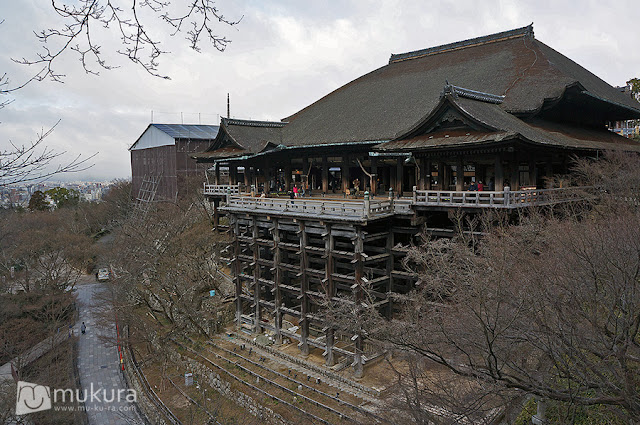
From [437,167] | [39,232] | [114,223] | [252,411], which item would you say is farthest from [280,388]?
[114,223]

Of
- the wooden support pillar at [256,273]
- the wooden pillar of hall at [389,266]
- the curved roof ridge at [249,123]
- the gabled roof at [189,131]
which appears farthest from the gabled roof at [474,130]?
the gabled roof at [189,131]

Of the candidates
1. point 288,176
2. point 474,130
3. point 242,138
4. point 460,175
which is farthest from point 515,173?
point 242,138

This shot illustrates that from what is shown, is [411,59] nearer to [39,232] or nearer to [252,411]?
[252,411]

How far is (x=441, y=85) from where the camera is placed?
1057 inches

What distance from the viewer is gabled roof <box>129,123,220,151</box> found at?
4741cm

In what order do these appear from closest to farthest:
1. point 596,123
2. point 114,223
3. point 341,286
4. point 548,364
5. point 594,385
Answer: point 594,385 → point 548,364 → point 341,286 → point 596,123 → point 114,223

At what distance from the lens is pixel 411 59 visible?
3369cm

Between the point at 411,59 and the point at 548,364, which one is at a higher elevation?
the point at 411,59

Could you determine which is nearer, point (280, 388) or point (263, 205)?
point (280, 388)

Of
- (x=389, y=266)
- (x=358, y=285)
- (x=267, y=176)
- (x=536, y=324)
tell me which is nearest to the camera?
(x=536, y=324)

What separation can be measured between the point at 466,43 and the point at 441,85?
6.54 m

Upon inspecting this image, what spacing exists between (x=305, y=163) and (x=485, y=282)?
58.2ft

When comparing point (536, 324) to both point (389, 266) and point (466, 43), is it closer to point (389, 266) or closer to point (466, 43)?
point (389, 266)

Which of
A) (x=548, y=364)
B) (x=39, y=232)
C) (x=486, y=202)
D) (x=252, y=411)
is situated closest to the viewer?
(x=548, y=364)
